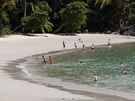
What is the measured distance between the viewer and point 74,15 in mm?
76000

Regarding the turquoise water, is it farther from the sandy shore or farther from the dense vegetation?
the dense vegetation

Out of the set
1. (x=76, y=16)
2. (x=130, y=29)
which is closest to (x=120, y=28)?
(x=130, y=29)

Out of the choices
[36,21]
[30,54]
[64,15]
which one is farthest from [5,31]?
[30,54]

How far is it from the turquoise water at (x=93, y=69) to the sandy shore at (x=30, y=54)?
3545 mm

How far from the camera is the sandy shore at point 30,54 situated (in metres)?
21.3

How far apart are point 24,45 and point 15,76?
26.7 metres

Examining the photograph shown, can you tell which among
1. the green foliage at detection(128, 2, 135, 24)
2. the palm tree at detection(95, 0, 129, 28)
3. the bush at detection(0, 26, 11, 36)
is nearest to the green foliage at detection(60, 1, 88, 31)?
the palm tree at detection(95, 0, 129, 28)

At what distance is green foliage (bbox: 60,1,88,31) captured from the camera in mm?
75750

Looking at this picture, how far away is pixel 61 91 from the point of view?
942 inches

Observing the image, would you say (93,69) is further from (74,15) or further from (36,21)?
(74,15)

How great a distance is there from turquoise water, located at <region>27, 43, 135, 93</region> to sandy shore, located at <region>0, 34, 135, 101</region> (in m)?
3.54

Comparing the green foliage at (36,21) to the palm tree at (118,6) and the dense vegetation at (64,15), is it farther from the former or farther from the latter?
the palm tree at (118,6)

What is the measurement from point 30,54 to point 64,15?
97.0 feet

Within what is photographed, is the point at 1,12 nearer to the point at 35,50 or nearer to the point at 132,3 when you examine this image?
the point at 35,50
